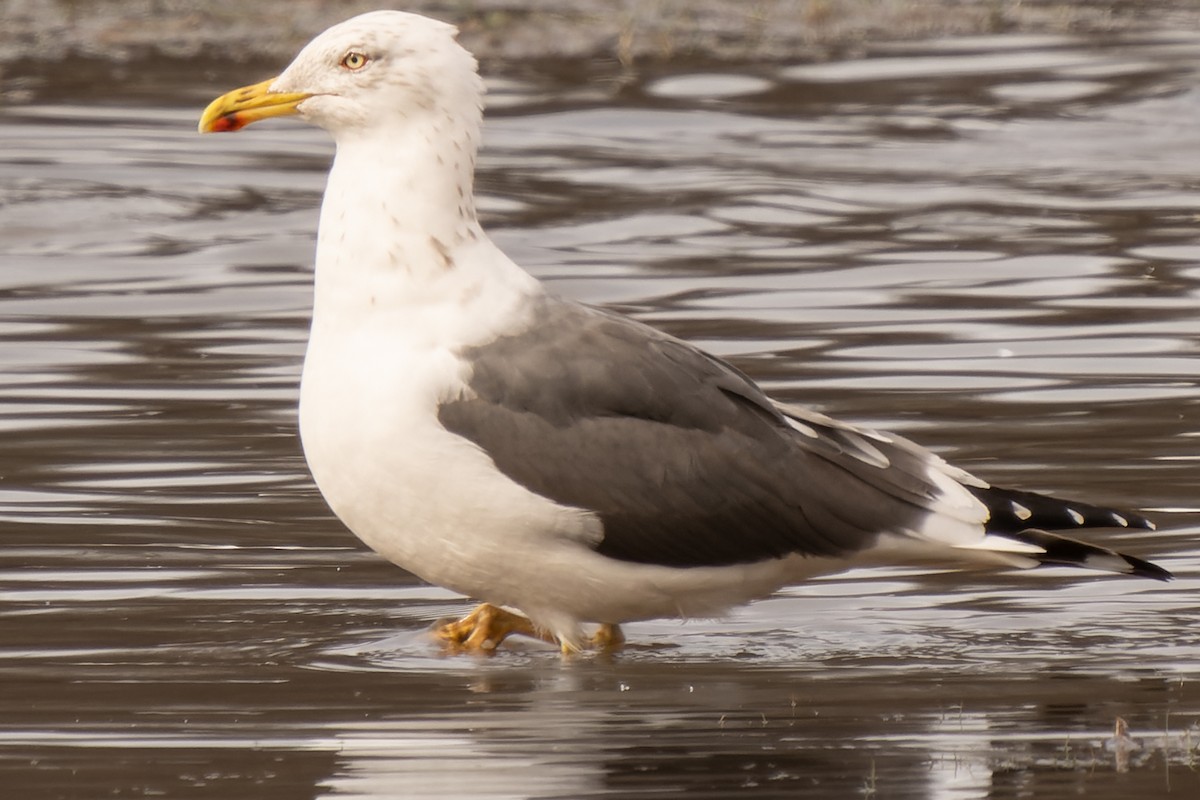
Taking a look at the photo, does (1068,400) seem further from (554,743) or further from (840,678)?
(554,743)

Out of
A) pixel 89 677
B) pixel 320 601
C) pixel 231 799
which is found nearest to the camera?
pixel 231 799

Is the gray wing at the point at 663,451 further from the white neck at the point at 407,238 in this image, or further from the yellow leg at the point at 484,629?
the yellow leg at the point at 484,629

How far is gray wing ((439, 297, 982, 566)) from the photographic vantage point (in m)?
6.93

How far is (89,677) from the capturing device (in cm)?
679

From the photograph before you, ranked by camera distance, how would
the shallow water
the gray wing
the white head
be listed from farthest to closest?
the white head → the gray wing → the shallow water

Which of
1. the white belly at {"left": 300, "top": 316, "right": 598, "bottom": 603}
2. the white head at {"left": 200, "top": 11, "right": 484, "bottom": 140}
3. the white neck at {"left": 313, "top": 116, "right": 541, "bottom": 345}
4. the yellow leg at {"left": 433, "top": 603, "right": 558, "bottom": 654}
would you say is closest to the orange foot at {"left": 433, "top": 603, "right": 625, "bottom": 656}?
the yellow leg at {"left": 433, "top": 603, "right": 558, "bottom": 654}

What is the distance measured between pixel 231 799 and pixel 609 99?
42.6 feet

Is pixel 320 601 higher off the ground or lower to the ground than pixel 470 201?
lower

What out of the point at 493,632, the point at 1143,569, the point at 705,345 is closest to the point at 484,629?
the point at 493,632

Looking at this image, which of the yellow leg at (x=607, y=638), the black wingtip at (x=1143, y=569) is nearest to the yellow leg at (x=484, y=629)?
the yellow leg at (x=607, y=638)

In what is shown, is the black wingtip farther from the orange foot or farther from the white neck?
the white neck

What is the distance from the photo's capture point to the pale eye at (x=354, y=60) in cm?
721

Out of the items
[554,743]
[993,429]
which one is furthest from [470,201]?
[993,429]

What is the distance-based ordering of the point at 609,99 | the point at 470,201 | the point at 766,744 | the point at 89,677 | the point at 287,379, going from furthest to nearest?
the point at 609,99 < the point at 287,379 < the point at 470,201 < the point at 89,677 < the point at 766,744
